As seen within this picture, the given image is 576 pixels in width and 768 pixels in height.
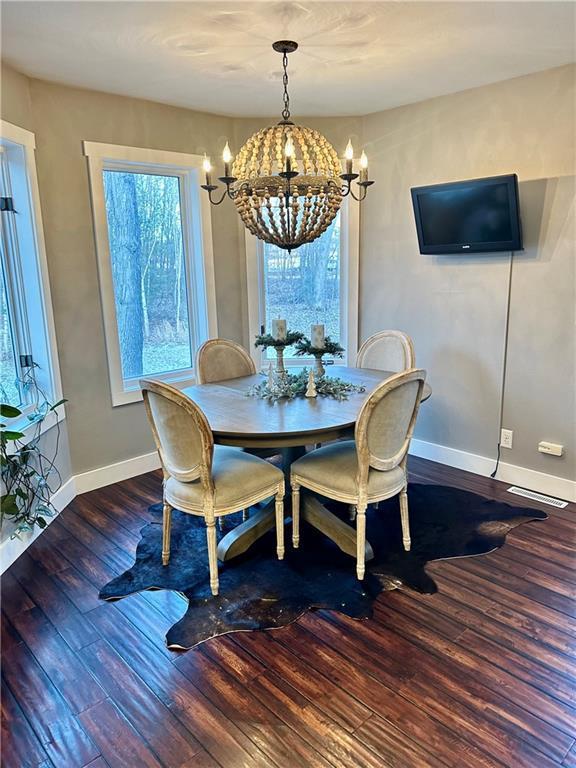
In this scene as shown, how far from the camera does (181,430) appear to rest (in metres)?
2.27

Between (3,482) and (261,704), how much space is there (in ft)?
5.85

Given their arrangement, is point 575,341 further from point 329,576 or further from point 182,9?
point 182,9

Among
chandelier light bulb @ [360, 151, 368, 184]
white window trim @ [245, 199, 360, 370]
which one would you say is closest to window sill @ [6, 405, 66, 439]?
white window trim @ [245, 199, 360, 370]

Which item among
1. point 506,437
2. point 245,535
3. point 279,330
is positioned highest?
point 279,330

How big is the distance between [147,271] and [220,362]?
101 cm

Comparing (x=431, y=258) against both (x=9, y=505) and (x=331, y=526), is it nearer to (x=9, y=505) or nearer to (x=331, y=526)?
(x=331, y=526)

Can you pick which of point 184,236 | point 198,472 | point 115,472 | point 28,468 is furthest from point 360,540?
point 184,236

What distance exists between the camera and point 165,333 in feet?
13.3

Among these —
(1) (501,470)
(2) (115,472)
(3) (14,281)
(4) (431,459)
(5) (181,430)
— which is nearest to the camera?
(5) (181,430)

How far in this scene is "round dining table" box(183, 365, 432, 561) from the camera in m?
2.33

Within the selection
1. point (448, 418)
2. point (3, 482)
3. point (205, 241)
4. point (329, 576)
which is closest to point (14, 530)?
point (3, 482)

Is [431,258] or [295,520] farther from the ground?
[431,258]

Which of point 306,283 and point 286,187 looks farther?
point 306,283

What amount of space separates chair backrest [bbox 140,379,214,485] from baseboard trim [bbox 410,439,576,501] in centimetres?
226
